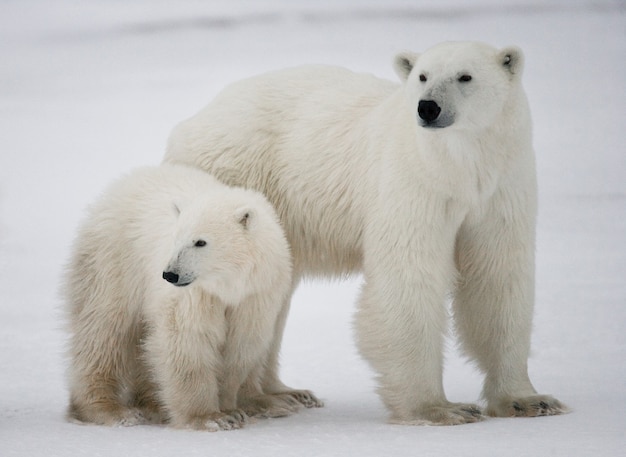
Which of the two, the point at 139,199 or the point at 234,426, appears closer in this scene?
the point at 234,426

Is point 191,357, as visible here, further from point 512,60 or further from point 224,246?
point 512,60

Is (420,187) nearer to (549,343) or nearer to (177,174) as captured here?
(177,174)

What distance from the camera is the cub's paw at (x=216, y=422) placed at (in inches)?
219

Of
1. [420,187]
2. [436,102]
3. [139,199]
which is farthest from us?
[139,199]

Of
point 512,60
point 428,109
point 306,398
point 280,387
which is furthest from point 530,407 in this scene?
point 512,60

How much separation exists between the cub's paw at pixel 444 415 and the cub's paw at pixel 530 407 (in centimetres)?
23

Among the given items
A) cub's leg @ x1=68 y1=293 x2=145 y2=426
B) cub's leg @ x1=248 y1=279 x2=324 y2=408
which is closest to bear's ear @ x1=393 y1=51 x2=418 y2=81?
cub's leg @ x1=248 y1=279 x2=324 y2=408

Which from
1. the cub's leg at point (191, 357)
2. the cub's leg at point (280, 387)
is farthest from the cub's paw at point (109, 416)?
the cub's leg at point (280, 387)

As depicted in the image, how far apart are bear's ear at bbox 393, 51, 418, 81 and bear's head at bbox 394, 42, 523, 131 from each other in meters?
0.17

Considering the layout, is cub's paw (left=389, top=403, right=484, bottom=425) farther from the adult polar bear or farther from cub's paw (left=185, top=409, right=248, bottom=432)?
cub's paw (left=185, top=409, right=248, bottom=432)

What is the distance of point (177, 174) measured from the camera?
6.30m

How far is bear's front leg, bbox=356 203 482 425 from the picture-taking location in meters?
5.74

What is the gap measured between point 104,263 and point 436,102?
1974mm

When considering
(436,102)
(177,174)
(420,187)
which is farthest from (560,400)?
(177,174)
